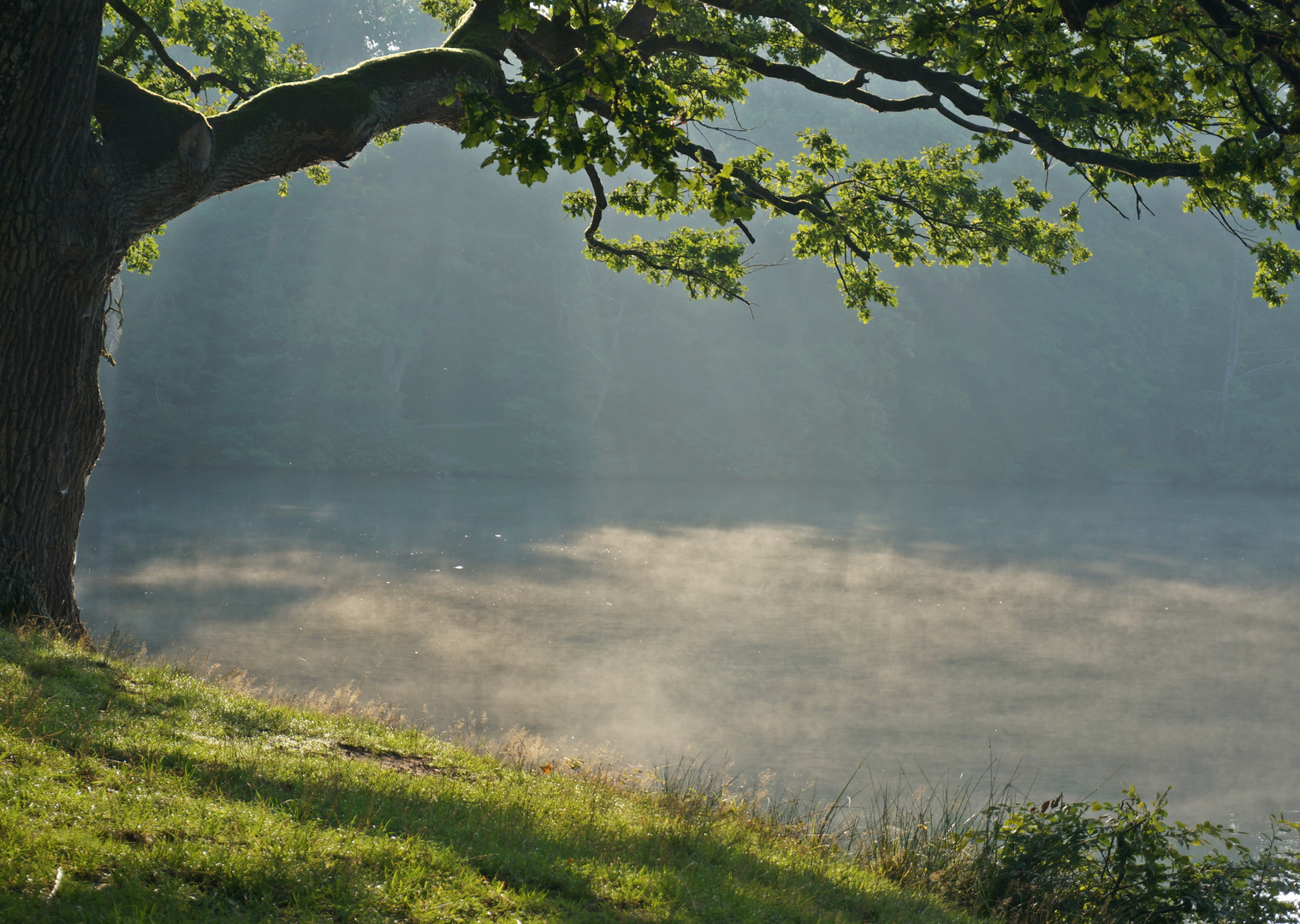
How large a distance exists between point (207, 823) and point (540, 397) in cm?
4792

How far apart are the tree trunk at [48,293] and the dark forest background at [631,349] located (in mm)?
38437

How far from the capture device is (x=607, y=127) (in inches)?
233

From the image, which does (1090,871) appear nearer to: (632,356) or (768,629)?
(768,629)

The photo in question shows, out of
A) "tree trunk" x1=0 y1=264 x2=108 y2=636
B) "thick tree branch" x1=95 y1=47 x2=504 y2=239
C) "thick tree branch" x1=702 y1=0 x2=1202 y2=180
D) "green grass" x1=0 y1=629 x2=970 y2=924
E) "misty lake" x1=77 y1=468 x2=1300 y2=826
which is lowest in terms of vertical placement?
"misty lake" x1=77 y1=468 x2=1300 y2=826

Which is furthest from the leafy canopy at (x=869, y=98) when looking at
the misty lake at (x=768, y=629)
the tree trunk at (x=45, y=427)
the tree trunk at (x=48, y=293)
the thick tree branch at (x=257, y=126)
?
the misty lake at (x=768, y=629)

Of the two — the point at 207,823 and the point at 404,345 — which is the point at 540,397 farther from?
the point at 207,823

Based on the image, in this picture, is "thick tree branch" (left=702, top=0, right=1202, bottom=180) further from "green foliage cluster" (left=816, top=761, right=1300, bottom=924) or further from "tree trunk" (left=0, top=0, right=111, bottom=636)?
"green foliage cluster" (left=816, top=761, right=1300, bottom=924)

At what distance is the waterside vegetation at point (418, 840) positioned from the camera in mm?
3164

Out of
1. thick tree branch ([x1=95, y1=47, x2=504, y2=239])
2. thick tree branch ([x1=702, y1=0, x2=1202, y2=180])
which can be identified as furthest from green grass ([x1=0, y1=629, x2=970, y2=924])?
thick tree branch ([x1=702, y1=0, x2=1202, y2=180])

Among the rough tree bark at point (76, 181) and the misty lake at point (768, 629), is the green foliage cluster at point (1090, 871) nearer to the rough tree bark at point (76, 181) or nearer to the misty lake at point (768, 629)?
the misty lake at point (768, 629)

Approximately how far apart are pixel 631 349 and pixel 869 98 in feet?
155

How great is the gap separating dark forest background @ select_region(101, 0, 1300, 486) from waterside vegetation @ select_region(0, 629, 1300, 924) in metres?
40.1

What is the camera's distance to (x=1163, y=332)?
63375mm

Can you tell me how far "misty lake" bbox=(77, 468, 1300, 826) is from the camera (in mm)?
10758
